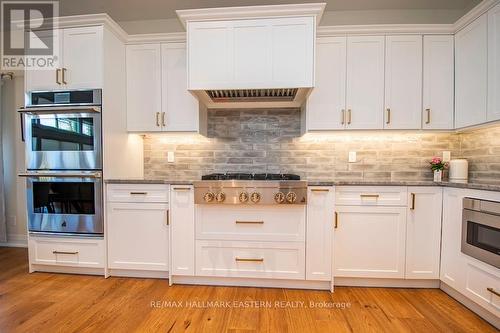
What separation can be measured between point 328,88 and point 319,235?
1423 millimetres

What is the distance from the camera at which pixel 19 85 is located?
3.06m

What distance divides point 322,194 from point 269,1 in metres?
2.07

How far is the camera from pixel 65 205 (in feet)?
7.17

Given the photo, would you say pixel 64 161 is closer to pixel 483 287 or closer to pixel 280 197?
pixel 280 197

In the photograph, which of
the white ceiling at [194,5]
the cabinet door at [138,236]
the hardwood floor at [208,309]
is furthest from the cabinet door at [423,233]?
the cabinet door at [138,236]

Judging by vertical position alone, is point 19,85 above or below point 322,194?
above

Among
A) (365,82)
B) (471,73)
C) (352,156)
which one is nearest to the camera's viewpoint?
(471,73)

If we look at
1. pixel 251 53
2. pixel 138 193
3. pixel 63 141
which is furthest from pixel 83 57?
pixel 251 53

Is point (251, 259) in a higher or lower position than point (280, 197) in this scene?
lower

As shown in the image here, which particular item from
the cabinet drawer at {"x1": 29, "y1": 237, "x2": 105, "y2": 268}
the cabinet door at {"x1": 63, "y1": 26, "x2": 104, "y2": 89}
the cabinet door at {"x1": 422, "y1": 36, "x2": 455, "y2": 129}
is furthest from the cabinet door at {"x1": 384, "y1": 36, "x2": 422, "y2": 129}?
the cabinet drawer at {"x1": 29, "y1": 237, "x2": 105, "y2": 268}

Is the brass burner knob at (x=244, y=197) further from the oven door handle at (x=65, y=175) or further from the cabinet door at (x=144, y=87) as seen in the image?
the oven door handle at (x=65, y=175)

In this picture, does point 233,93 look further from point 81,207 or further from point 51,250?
point 51,250

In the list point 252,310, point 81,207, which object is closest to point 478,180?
point 252,310

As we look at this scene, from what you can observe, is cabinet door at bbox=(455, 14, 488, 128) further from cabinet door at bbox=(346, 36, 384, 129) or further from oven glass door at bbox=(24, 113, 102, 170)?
oven glass door at bbox=(24, 113, 102, 170)
